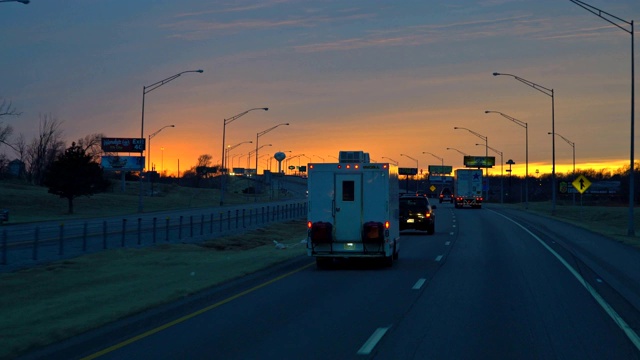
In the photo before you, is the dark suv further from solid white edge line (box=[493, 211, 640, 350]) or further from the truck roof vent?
the truck roof vent

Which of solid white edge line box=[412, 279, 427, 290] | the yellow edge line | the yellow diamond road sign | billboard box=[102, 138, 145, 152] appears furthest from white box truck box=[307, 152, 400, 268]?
billboard box=[102, 138, 145, 152]

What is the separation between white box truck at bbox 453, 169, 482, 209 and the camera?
88500 millimetres

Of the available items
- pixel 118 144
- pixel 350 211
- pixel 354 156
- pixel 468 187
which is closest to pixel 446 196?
pixel 468 187

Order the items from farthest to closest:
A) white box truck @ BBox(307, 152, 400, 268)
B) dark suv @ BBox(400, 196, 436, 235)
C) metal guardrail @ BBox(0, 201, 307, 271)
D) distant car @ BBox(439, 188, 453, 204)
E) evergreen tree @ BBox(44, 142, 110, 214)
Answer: distant car @ BBox(439, 188, 453, 204)
evergreen tree @ BBox(44, 142, 110, 214)
dark suv @ BBox(400, 196, 436, 235)
metal guardrail @ BBox(0, 201, 307, 271)
white box truck @ BBox(307, 152, 400, 268)

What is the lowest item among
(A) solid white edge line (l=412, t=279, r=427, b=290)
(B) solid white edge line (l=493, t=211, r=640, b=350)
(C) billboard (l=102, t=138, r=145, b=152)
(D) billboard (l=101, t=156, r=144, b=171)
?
(A) solid white edge line (l=412, t=279, r=427, b=290)

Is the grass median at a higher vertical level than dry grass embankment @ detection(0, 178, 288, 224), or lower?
lower

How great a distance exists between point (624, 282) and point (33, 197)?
7363 centimetres

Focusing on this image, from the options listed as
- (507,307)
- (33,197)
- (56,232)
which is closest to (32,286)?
(507,307)

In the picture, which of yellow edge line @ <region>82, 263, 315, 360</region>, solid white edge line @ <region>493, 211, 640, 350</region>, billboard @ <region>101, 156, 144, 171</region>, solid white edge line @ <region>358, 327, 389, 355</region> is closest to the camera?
yellow edge line @ <region>82, 263, 315, 360</region>

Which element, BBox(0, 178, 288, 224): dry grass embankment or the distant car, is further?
the distant car

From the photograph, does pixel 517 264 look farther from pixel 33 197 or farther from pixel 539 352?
pixel 33 197

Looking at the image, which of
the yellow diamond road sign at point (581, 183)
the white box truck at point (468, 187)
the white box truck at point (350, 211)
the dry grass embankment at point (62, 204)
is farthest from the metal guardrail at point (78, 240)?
the white box truck at point (468, 187)

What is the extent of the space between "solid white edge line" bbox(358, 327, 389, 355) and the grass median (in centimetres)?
416

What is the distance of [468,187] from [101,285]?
73.8 metres
